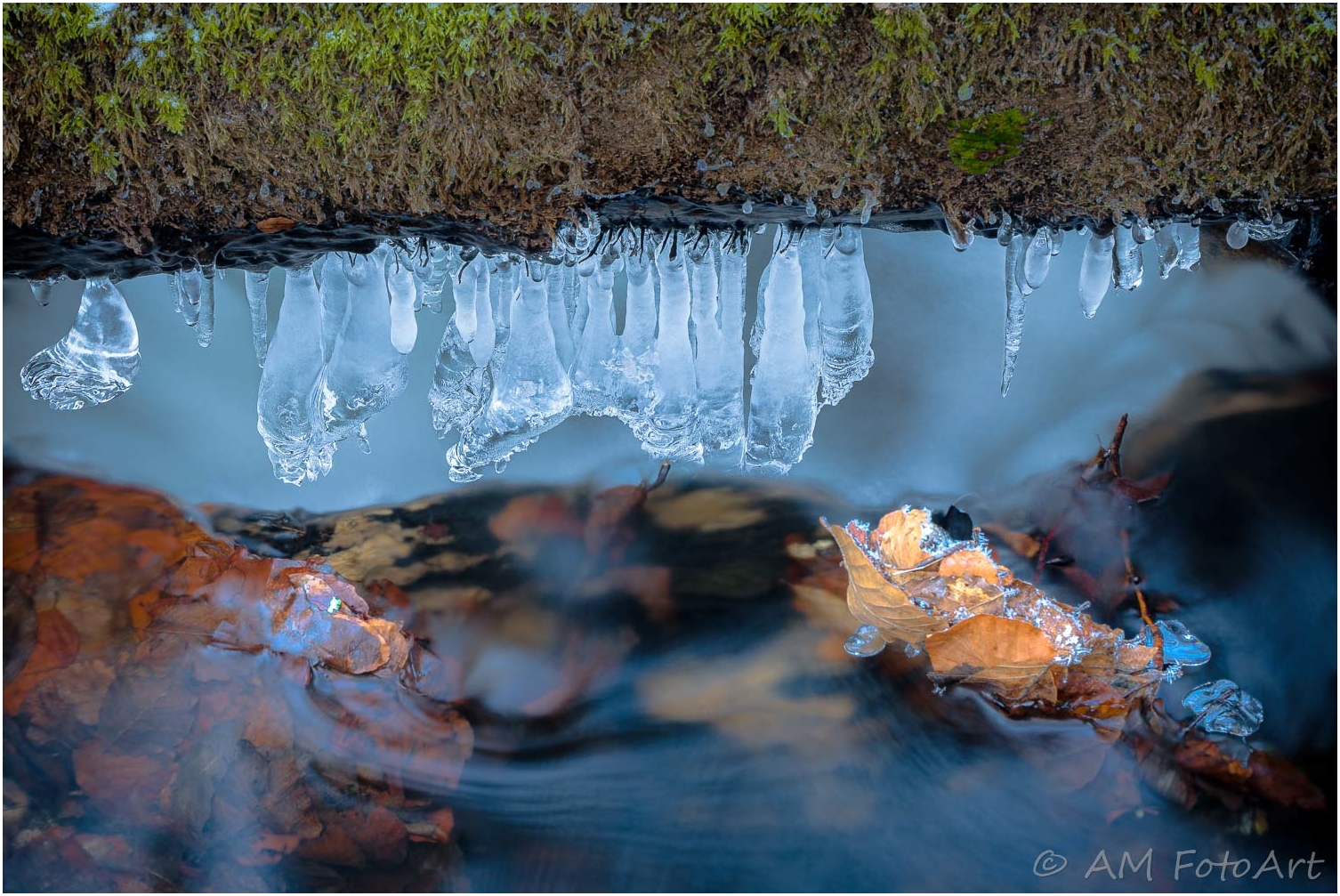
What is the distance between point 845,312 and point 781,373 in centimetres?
19

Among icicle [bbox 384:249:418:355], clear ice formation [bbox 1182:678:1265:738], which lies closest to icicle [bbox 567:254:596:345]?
icicle [bbox 384:249:418:355]

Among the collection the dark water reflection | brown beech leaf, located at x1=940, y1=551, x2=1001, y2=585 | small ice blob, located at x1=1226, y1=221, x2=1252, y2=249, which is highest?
small ice blob, located at x1=1226, y1=221, x2=1252, y2=249

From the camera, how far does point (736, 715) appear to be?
276 centimetres

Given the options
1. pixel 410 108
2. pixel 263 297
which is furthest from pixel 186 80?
pixel 263 297

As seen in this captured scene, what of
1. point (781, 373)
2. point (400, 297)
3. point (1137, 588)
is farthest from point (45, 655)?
point (1137, 588)

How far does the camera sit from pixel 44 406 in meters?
2.84

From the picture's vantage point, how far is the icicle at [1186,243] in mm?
1518

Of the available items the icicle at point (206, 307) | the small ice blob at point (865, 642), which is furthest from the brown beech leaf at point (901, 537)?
the icicle at point (206, 307)

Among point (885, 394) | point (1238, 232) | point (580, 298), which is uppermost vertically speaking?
point (1238, 232)

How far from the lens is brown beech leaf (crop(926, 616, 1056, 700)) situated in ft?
8.49

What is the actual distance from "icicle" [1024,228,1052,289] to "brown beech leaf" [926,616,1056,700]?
1.49 metres

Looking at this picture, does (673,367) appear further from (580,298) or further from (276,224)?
(276,224)

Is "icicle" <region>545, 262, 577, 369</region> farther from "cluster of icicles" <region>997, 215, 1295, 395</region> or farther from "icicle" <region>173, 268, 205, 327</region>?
"cluster of icicles" <region>997, 215, 1295, 395</region>

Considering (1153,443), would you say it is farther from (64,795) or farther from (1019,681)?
(64,795)
